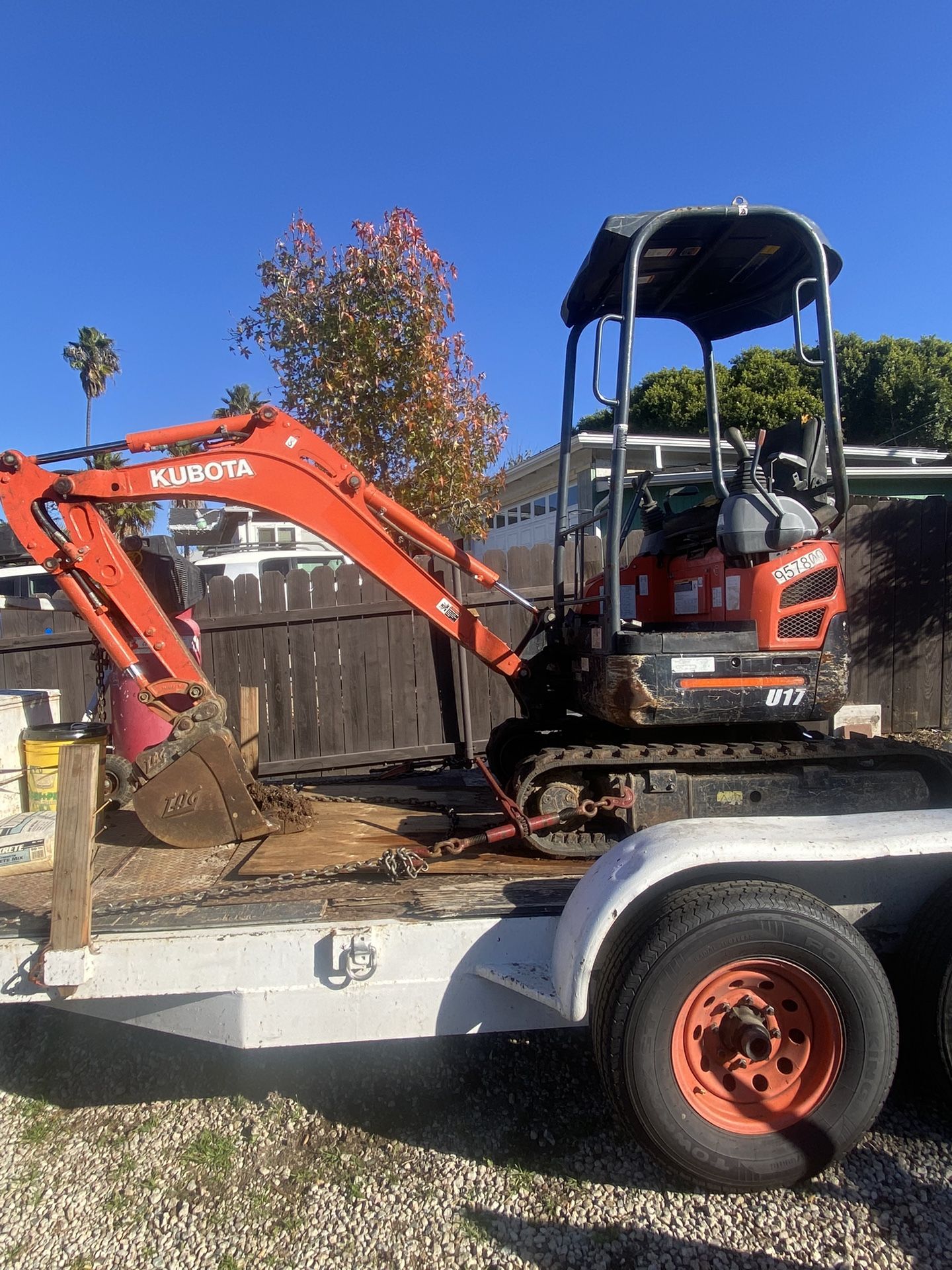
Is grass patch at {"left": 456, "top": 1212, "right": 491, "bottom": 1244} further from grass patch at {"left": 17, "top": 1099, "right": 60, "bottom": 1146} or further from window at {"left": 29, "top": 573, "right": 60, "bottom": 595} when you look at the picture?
window at {"left": 29, "top": 573, "right": 60, "bottom": 595}

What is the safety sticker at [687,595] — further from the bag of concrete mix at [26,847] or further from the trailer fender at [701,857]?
the bag of concrete mix at [26,847]

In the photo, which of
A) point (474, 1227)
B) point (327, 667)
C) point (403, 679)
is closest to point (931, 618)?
point (403, 679)

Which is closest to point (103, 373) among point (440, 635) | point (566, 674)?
point (440, 635)

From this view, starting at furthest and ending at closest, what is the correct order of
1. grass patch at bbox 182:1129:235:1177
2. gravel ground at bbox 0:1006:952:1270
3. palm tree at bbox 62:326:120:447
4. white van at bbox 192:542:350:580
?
palm tree at bbox 62:326:120:447, white van at bbox 192:542:350:580, grass patch at bbox 182:1129:235:1177, gravel ground at bbox 0:1006:952:1270

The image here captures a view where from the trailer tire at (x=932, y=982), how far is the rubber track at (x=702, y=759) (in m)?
0.98

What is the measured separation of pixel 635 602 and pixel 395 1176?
2.85 m

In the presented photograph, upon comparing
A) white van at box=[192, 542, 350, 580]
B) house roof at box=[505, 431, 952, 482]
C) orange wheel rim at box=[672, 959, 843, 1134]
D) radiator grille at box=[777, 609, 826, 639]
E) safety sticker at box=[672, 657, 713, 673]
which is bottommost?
orange wheel rim at box=[672, 959, 843, 1134]

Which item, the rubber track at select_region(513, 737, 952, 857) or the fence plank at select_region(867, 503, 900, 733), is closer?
the rubber track at select_region(513, 737, 952, 857)

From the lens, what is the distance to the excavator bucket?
11.8 ft

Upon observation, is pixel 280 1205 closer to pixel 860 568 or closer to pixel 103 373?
pixel 860 568

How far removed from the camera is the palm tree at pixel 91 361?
136 feet

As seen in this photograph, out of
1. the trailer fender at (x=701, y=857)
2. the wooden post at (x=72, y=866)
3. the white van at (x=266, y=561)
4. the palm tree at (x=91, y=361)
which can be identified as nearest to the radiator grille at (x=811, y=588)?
the trailer fender at (x=701, y=857)

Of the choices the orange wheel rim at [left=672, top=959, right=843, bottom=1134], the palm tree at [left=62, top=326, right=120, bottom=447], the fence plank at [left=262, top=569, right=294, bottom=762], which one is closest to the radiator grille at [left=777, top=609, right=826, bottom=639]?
the orange wheel rim at [left=672, top=959, right=843, bottom=1134]

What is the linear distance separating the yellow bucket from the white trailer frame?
1623 mm
